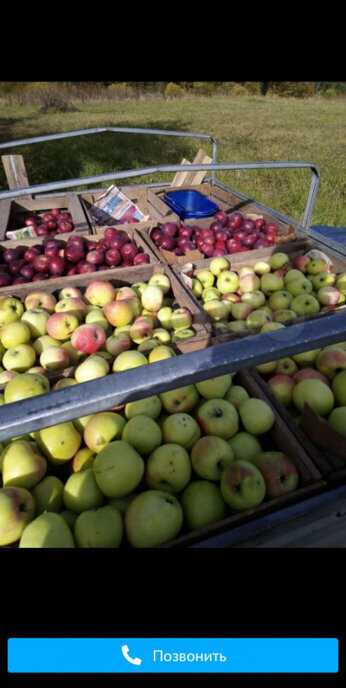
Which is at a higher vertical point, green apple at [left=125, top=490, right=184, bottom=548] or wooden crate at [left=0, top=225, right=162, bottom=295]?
wooden crate at [left=0, top=225, right=162, bottom=295]

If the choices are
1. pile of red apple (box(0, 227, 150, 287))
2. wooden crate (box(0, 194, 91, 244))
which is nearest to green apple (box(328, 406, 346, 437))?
pile of red apple (box(0, 227, 150, 287))

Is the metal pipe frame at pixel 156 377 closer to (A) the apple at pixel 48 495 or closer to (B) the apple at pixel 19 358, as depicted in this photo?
(A) the apple at pixel 48 495

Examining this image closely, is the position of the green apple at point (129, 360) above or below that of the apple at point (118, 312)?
below

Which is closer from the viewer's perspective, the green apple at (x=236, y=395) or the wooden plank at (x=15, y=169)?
the green apple at (x=236, y=395)

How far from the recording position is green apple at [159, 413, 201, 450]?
177 centimetres

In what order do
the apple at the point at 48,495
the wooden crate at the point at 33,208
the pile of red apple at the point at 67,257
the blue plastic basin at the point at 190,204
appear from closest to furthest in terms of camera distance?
the apple at the point at 48,495 < the pile of red apple at the point at 67,257 < the wooden crate at the point at 33,208 < the blue plastic basin at the point at 190,204

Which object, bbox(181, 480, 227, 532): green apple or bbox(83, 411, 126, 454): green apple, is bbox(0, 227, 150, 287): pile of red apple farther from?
bbox(181, 480, 227, 532): green apple

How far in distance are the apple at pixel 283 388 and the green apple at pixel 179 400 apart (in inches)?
17.5

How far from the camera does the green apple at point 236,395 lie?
6.52ft

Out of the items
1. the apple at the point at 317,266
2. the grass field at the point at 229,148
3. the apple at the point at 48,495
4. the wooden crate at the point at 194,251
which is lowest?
the apple at the point at 48,495

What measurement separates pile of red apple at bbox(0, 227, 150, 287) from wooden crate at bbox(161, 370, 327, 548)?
1861 mm

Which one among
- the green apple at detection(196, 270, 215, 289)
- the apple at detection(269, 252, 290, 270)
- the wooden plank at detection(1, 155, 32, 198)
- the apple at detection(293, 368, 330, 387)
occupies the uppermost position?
the wooden plank at detection(1, 155, 32, 198)

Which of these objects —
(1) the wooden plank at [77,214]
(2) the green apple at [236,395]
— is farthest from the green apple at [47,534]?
(1) the wooden plank at [77,214]
